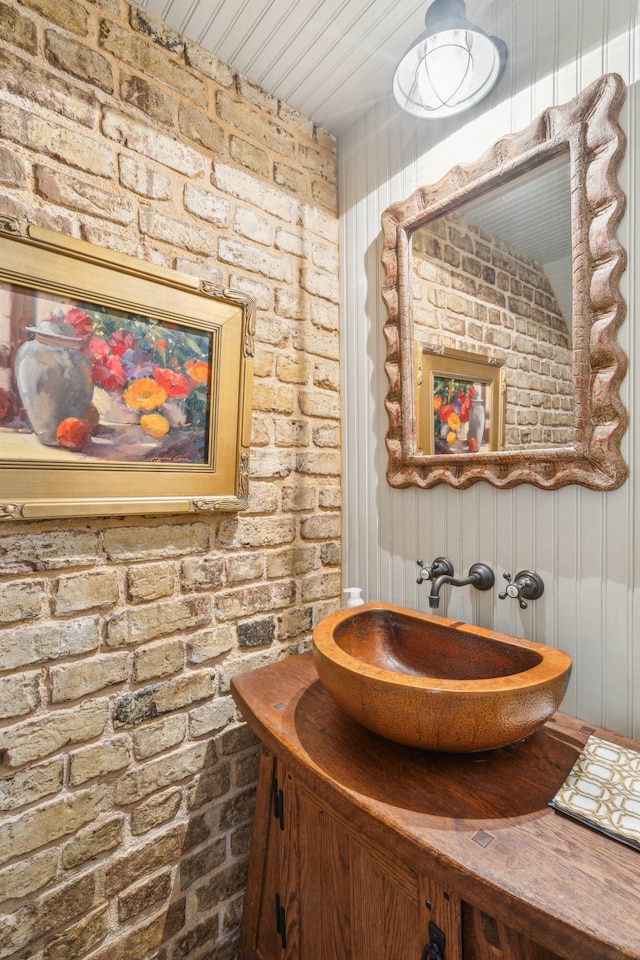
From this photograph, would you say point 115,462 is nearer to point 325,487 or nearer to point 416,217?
point 325,487

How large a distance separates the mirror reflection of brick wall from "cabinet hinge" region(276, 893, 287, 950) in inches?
51.8

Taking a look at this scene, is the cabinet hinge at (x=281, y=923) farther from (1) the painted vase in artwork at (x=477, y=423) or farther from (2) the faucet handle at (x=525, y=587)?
(1) the painted vase in artwork at (x=477, y=423)

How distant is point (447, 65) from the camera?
49.4 inches

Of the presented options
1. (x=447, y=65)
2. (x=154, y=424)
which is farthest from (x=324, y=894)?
(x=447, y=65)

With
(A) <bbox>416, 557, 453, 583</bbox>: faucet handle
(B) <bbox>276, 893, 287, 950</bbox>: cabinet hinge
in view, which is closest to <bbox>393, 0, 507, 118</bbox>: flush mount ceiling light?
(A) <bbox>416, 557, 453, 583</bbox>: faucet handle

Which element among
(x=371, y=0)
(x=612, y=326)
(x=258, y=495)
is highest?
(x=371, y=0)

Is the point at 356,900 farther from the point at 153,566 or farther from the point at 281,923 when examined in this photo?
the point at 153,566

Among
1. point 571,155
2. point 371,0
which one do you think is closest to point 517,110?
point 571,155

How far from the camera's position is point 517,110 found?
4.05 ft

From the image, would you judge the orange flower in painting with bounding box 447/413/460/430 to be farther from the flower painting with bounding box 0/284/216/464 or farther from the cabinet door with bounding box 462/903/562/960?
the cabinet door with bounding box 462/903/562/960

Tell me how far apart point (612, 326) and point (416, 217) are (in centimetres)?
72

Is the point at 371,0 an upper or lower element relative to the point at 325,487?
upper

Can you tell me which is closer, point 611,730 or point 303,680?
point 611,730

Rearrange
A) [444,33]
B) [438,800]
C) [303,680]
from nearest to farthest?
[438,800] → [444,33] → [303,680]
